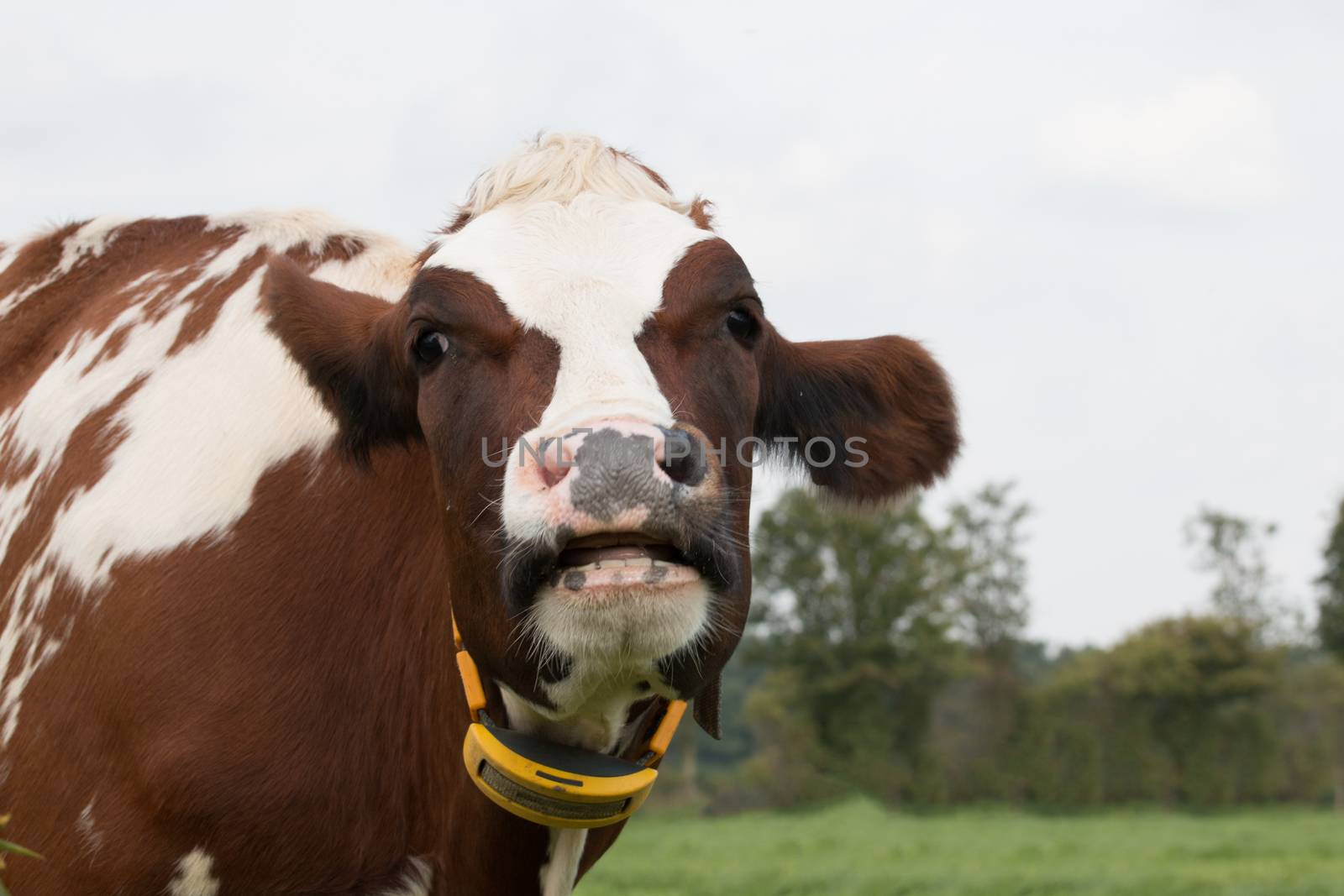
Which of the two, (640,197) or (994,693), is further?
(994,693)

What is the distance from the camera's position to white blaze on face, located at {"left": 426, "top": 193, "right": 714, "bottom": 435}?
3094 millimetres

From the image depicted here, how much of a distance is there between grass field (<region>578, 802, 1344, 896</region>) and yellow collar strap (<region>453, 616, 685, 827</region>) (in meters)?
10.1

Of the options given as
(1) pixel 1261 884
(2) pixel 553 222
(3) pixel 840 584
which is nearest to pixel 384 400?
(2) pixel 553 222

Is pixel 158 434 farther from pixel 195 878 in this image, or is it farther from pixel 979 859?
pixel 979 859

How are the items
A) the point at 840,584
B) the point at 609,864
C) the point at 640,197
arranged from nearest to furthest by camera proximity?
the point at 640,197
the point at 609,864
the point at 840,584

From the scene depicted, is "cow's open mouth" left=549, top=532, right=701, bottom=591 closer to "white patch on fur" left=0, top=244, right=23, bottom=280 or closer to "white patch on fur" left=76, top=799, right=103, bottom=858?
"white patch on fur" left=76, top=799, right=103, bottom=858

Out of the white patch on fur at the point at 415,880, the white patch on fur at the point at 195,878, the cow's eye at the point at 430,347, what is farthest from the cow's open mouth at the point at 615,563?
the white patch on fur at the point at 195,878

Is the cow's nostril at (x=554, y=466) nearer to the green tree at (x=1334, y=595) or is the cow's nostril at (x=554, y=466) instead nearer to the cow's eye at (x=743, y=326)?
the cow's eye at (x=743, y=326)

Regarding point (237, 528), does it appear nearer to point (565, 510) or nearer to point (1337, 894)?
point (565, 510)

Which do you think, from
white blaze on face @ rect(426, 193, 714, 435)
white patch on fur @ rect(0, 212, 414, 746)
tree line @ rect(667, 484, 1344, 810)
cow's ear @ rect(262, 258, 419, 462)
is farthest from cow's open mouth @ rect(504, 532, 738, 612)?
tree line @ rect(667, 484, 1344, 810)

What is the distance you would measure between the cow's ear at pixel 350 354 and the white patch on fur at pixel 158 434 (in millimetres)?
168

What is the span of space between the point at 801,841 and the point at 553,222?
62.4 ft

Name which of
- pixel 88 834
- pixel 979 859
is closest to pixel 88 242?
pixel 88 834

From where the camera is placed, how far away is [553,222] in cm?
362
